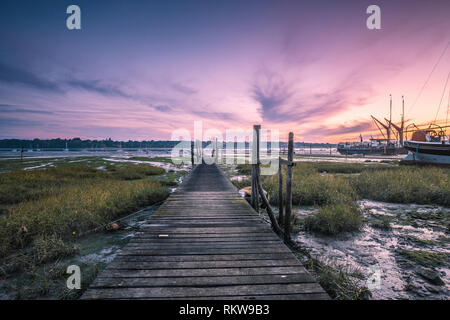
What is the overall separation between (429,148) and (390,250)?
26.6 metres

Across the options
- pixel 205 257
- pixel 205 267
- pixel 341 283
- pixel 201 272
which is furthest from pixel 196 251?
pixel 341 283

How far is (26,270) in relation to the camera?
4004 mm

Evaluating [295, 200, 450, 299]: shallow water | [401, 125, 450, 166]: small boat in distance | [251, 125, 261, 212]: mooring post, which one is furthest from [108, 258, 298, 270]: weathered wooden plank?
[401, 125, 450, 166]: small boat in distance

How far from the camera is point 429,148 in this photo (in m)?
22.2

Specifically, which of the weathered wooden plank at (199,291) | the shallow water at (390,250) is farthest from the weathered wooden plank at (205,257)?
the shallow water at (390,250)

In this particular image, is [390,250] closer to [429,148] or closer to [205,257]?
[205,257]

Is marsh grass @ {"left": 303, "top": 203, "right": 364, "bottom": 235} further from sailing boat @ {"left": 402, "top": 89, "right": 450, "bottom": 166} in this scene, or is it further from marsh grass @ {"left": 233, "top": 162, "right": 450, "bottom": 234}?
sailing boat @ {"left": 402, "top": 89, "right": 450, "bottom": 166}

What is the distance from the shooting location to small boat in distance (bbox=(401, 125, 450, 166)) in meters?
21.0

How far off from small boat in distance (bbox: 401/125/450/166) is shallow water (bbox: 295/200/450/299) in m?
20.0

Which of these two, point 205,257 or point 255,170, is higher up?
point 255,170

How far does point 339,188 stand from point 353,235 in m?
5.14

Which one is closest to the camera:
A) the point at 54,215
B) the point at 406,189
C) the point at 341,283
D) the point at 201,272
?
the point at 201,272

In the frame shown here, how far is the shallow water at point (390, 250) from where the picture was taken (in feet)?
12.2
